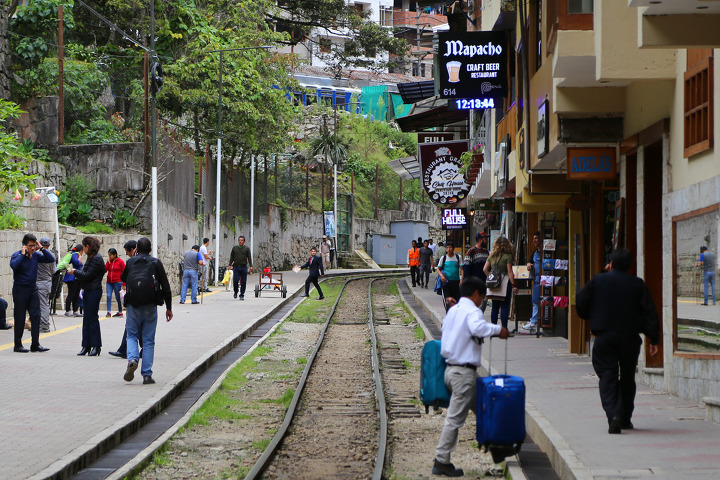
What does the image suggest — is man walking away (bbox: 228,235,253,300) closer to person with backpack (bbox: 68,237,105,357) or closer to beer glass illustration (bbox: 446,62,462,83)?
beer glass illustration (bbox: 446,62,462,83)

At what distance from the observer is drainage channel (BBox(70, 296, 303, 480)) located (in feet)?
28.5

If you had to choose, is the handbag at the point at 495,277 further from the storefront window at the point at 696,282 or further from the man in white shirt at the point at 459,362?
the man in white shirt at the point at 459,362

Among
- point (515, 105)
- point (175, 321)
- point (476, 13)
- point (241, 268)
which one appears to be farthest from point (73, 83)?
point (515, 105)

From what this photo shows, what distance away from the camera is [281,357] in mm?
18578

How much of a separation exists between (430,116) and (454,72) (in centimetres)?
1562

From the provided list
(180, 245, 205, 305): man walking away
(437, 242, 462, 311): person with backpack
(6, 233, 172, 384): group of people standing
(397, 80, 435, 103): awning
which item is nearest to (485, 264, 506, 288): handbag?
(437, 242, 462, 311): person with backpack

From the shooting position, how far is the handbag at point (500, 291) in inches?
710

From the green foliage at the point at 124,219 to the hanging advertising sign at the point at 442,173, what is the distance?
30.3ft

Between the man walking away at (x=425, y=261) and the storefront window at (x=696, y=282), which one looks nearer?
the storefront window at (x=696, y=282)

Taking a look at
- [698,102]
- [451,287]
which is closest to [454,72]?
[451,287]

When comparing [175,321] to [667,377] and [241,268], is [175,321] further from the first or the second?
[667,377]

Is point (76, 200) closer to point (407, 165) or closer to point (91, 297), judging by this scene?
point (91, 297)

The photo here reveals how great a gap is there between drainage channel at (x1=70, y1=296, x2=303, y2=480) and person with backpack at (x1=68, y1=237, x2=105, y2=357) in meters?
1.78

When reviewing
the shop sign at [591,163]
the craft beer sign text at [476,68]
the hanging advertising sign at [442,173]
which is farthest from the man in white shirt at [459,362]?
the hanging advertising sign at [442,173]
